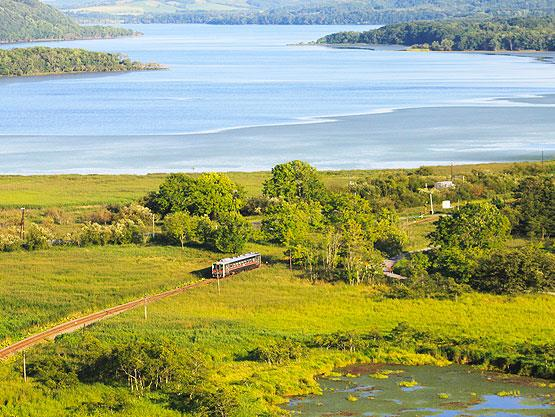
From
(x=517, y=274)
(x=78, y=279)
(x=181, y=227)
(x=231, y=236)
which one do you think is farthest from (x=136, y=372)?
(x=181, y=227)

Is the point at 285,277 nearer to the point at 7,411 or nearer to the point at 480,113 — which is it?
the point at 7,411

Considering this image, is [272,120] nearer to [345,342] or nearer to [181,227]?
[181,227]

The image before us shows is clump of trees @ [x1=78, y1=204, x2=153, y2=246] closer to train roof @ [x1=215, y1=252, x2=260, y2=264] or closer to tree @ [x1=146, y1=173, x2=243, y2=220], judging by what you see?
tree @ [x1=146, y1=173, x2=243, y2=220]

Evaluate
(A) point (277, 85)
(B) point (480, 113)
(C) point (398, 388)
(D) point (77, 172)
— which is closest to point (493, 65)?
(A) point (277, 85)

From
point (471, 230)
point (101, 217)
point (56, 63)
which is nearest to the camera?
point (471, 230)

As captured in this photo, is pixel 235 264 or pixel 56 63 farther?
pixel 56 63

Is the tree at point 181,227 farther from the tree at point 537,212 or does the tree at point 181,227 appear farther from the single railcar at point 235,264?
the tree at point 537,212

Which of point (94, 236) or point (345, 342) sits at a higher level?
point (94, 236)
